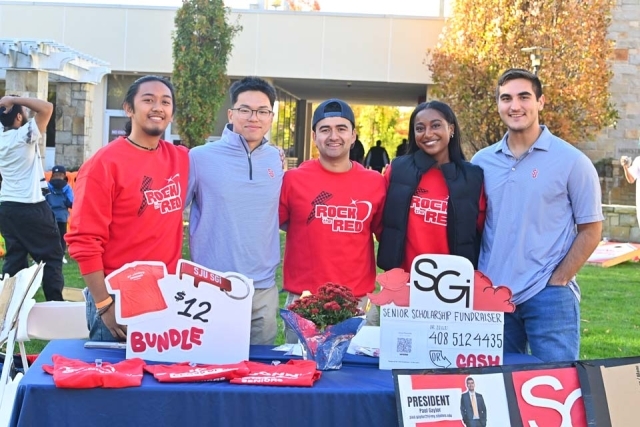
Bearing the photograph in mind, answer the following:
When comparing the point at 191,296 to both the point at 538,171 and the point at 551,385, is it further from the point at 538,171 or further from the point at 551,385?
the point at 538,171

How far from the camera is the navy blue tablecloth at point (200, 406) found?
2961 millimetres

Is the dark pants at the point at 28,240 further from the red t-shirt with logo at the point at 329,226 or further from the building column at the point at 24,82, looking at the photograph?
the building column at the point at 24,82

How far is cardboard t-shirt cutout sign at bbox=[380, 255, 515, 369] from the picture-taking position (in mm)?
3379

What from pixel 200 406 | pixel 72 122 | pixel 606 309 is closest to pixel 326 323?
pixel 200 406

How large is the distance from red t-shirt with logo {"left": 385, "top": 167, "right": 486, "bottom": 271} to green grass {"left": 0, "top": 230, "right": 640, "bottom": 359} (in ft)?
8.38

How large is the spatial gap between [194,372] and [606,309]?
663 centimetres

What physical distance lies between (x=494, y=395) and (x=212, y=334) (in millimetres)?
1115

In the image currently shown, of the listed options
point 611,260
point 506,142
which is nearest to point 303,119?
point 611,260

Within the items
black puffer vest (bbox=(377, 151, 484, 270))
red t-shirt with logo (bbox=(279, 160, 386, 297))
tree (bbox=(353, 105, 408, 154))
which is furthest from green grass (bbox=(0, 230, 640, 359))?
tree (bbox=(353, 105, 408, 154))

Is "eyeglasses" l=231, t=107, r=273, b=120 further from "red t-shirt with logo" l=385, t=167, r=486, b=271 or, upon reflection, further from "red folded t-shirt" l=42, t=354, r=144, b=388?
"red folded t-shirt" l=42, t=354, r=144, b=388

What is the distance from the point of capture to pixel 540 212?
3.82 metres

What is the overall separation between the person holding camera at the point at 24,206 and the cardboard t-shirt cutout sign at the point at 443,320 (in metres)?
4.65

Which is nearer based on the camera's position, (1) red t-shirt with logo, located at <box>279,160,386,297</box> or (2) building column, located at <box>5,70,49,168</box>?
(1) red t-shirt with logo, located at <box>279,160,386,297</box>

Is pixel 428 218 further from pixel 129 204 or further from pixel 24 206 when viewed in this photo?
pixel 24 206
